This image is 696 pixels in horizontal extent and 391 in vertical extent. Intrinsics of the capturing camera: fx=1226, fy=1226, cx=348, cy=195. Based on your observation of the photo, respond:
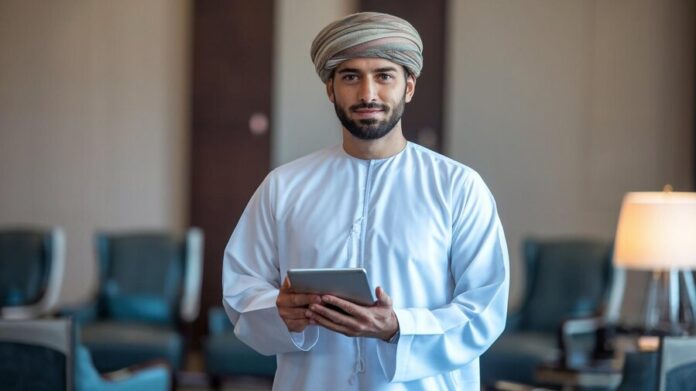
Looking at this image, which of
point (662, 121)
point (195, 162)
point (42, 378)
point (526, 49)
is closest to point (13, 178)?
point (195, 162)

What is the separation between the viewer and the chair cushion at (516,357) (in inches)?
235

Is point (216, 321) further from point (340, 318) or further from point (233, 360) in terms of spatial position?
point (340, 318)

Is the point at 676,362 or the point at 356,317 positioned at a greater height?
the point at 356,317

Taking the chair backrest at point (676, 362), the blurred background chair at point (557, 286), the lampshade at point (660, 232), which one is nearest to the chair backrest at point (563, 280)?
the blurred background chair at point (557, 286)

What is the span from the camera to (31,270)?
6.80 m

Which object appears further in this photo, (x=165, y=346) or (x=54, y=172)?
(x=54, y=172)

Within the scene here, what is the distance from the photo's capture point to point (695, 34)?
23.9 ft

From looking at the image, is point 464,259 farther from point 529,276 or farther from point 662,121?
point 662,121

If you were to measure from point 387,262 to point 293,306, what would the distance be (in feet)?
0.65

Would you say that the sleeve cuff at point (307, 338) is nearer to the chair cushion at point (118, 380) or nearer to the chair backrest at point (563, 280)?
the chair cushion at point (118, 380)

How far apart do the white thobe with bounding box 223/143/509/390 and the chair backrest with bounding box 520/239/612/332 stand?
4.30m

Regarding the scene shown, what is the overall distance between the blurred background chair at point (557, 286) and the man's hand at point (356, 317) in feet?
13.9

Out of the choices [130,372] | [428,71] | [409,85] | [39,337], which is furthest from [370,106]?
[428,71]

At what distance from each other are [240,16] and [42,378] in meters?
4.90
